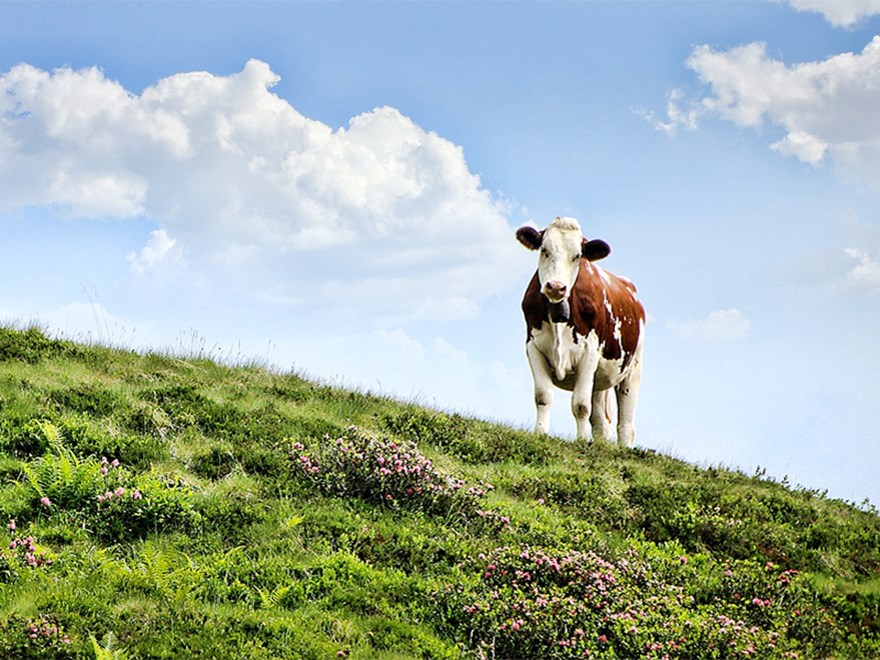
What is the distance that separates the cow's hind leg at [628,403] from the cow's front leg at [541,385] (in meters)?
3.74

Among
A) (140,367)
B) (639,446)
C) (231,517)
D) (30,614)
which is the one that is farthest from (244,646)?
(639,446)

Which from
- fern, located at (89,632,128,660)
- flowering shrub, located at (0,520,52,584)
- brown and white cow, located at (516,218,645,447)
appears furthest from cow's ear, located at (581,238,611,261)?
fern, located at (89,632,128,660)

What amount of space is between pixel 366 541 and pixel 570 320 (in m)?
8.56

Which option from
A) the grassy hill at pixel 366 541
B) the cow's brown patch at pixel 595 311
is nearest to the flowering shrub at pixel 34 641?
the grassy hill at pixel 366 541

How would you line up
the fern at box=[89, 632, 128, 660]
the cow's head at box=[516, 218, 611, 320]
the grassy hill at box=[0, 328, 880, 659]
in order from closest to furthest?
the fern at box=[89, 632, 128, 660] → the grassy hill at box=[0, 328, 880, 659] → the cow's head at box=[516, 218, 611, 320]

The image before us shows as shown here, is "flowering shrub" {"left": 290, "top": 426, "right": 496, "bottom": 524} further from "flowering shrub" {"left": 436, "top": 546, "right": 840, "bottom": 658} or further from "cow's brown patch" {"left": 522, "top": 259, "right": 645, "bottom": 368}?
"cow's brown patch" {"left": 522, "top": 259, "right": 645, "bottom": 368}

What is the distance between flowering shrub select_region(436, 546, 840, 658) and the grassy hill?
0.02 meters

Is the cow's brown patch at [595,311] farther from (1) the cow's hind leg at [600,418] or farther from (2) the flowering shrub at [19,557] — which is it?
(2) the flowering shrub at [19,557]

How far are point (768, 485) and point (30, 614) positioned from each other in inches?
488

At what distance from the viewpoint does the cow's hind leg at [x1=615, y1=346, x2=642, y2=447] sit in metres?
21.8

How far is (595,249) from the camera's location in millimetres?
18469

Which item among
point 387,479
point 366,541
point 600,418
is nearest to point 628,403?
point 600,418

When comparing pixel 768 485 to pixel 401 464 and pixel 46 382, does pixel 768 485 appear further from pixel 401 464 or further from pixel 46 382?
pixel 46 382

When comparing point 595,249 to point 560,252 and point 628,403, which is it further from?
point 628,403
